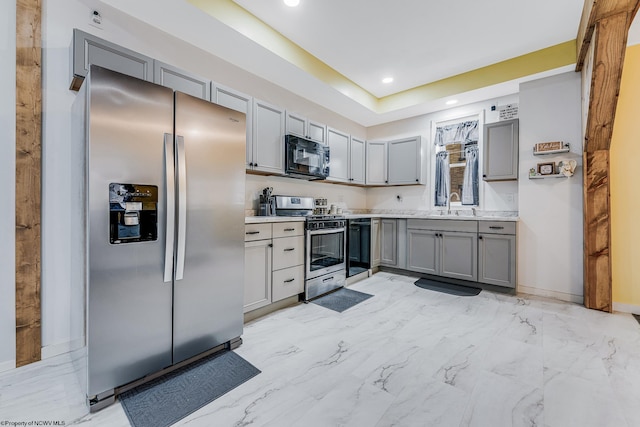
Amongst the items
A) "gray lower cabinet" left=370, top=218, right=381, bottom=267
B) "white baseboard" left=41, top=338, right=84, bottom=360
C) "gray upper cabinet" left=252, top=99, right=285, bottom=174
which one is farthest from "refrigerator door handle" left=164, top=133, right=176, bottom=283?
"gray lower cabinet" left=370, top=218, right=381, bottom=267

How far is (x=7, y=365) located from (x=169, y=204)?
1593mm

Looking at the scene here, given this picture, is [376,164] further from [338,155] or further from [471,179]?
[471,179]

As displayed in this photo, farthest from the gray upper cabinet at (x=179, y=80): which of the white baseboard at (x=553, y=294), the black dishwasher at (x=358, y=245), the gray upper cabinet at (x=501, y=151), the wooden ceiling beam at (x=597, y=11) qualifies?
the white baseboard at (x=553, y=294)

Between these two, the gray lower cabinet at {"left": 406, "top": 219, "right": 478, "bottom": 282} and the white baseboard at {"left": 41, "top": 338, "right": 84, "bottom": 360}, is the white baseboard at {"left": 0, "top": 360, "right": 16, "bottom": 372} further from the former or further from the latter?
the gray lower cabinet at {"left": 406, "top": 219, "right": 478, "bottom": 282}

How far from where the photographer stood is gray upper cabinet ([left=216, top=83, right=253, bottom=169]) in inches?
108

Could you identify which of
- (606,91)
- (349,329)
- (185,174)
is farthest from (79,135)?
(606,91)

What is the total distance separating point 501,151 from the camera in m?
3.71

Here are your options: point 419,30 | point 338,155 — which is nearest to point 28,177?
point 338,155

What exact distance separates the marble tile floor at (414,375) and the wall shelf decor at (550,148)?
182 centimetres

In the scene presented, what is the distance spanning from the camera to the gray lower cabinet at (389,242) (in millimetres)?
4398

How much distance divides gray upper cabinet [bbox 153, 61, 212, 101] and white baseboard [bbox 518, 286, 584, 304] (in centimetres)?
432

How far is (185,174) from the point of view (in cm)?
181

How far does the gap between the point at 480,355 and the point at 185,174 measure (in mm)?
2481

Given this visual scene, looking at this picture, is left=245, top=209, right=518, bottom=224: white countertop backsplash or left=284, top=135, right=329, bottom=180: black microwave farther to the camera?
left=284, top=135, right=329, bottom=180: black microwave
